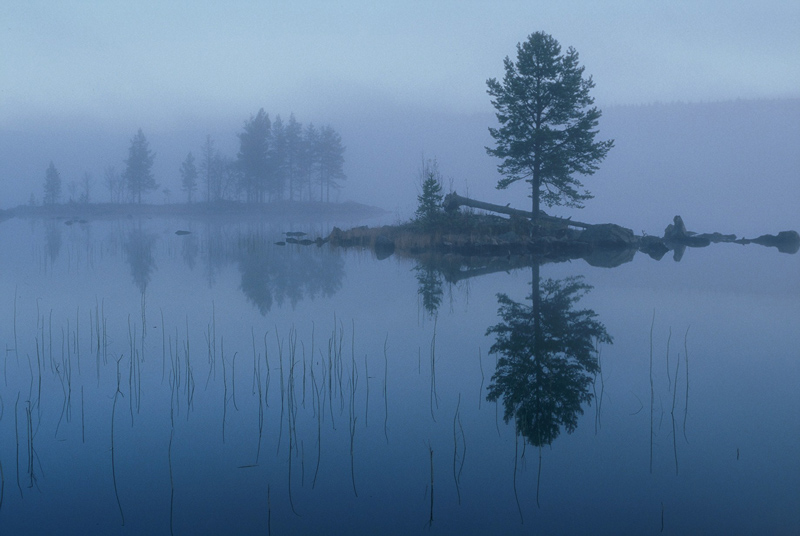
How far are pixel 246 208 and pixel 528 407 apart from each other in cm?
8437

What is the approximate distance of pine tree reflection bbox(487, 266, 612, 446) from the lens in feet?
19.6

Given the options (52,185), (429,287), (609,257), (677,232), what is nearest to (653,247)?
(609,257)

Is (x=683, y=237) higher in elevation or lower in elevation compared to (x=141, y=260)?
higher

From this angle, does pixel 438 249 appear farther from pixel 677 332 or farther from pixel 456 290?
pixel 677 332

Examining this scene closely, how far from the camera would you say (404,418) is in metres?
6.12

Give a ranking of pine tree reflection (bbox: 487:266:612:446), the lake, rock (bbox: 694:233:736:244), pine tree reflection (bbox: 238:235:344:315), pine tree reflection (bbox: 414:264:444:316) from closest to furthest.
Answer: the lake
pine tree reflection (bbox: 487:266:612:446)
pine tree reflection (bbox: 414:264:444:316)
pine tree reflection (bbox: 238:235:344:315)
rock (bbox: 694:233:736:244)

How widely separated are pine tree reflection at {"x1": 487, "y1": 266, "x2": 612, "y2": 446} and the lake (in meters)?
0.04

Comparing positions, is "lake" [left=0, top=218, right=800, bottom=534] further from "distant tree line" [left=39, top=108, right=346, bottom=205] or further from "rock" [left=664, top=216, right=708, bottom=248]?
"distant tree line" [left=39, top=108, right=346, bottom=205]

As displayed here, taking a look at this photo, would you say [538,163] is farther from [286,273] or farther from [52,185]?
[52,185]

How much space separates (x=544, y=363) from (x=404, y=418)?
2395 mm

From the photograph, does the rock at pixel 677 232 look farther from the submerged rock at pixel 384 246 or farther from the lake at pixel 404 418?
the lake at pixel 404 418

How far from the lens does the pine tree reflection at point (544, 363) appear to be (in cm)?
597

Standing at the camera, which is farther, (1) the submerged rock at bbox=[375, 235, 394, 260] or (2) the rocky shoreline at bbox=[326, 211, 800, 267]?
(1) the submerged rock at bbox=[375, 235, 394, 260]

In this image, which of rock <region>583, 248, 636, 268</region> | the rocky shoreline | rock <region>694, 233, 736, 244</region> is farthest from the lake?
rock <region>694, 233, 736, 244</region>
